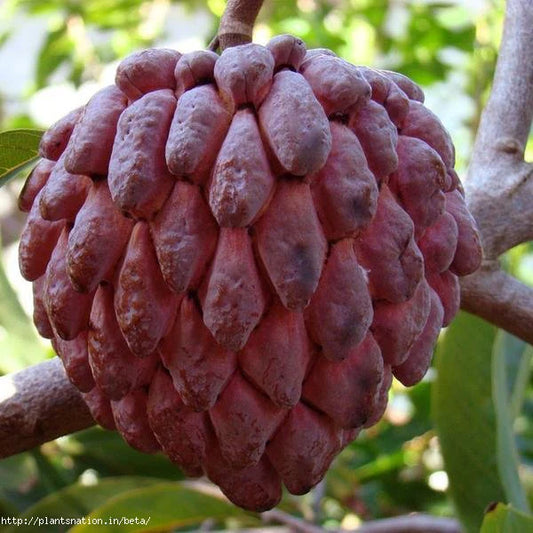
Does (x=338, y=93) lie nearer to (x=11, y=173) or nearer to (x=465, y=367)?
(x=11, y=173)

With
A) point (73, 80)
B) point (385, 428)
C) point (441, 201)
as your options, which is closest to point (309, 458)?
point (441, 201)

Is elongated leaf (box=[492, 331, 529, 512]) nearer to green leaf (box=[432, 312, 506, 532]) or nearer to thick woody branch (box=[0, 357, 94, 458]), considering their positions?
green leaf (box=[432, 312, 506, 532])

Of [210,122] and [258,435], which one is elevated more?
[210,122]

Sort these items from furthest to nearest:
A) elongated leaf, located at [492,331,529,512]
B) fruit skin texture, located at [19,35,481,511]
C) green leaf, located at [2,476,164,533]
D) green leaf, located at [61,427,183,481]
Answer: green leaf, located at [61,427,183,481] < green leaf, located at [2,476,164,533] < elongated leaf, located at [492,331,529,512] < fruit skin texture, located at [19,35,481,511]

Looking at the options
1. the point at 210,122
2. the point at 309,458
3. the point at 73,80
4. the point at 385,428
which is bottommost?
the point at 385,428

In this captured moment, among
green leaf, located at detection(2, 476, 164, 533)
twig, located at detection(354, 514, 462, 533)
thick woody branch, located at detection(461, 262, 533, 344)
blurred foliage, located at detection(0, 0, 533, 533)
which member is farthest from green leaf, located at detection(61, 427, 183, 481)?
thick woody branch, located at detection(461, 262, 533, 344)

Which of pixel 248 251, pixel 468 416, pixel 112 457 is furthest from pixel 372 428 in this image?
pixel 248 251

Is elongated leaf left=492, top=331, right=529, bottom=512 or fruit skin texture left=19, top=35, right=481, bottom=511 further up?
fruit skin texture left=19, top=35, right=481, bottom=511

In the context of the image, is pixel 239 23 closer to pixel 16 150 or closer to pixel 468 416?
pixel 16 150
